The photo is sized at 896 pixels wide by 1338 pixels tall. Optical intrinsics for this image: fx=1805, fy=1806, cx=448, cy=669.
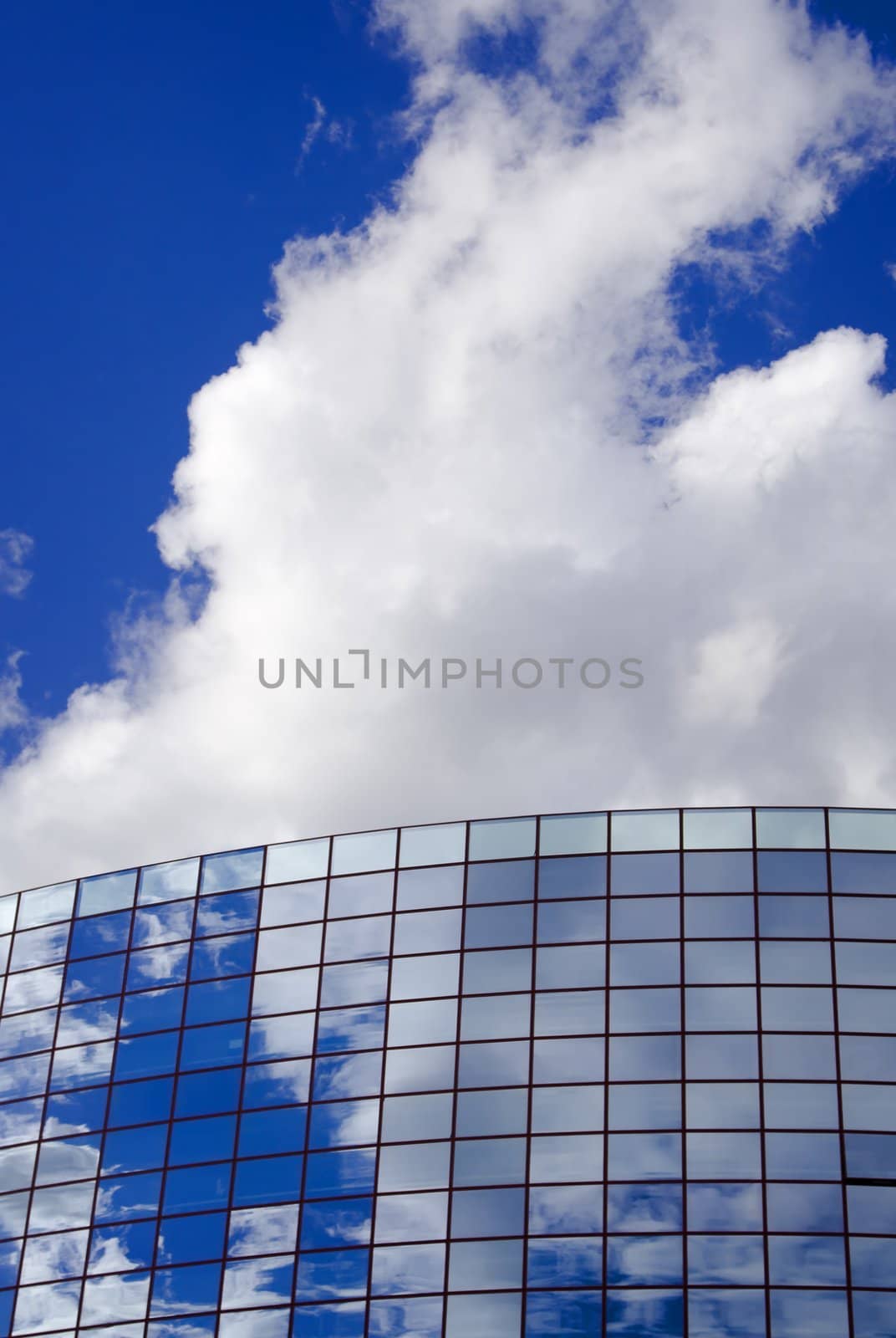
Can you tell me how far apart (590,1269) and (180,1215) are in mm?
12962

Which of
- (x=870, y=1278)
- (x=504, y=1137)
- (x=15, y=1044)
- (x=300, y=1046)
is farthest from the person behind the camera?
(x=15, y=1044)

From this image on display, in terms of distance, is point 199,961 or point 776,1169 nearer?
point 776,1169

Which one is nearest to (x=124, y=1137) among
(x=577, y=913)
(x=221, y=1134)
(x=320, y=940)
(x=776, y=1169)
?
(x=221, y=1134)

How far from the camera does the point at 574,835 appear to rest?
59.1 metres

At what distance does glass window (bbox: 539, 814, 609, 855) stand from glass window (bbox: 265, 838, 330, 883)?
7.64 m

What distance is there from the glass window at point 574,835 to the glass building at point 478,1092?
113mm

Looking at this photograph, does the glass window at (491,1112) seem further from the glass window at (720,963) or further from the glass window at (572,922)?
the glass window at (720,963)

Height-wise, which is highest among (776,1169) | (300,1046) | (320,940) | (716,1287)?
(320,940)

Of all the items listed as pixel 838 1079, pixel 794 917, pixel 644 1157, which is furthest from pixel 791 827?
pixel 644 1157

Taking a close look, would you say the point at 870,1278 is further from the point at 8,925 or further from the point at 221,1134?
the point at 8,925

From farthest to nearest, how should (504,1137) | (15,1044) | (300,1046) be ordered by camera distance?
(15,1044) < (300,1046) < (504,1137)

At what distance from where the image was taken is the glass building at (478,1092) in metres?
51.4

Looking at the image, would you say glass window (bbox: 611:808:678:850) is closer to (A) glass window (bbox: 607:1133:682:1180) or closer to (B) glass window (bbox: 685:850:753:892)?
(B) glass window (bbox: 685:850:753:892)

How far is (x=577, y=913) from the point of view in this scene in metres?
57.6
